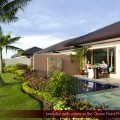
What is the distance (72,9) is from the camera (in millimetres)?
22406

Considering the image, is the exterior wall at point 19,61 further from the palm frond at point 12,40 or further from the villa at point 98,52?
the villa at point 98,52

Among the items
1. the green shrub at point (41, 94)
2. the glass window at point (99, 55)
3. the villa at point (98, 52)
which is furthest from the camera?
the glass window at point (99, 55)

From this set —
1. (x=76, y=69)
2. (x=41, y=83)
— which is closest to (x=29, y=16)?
(x=76, y=69)

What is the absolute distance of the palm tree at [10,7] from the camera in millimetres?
17938

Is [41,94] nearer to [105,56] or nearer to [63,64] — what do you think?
[105,56]

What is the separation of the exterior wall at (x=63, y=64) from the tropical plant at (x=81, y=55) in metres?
0.67

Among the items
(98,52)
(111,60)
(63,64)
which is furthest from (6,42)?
(111,60)

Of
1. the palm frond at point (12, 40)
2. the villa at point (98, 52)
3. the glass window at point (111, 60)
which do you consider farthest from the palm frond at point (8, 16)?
the palm frond at point (12, 40)

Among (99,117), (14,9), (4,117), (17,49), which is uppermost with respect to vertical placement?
(14,9)

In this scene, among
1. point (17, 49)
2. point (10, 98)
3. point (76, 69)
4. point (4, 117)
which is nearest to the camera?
point (4, 117)

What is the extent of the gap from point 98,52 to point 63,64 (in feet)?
13.0

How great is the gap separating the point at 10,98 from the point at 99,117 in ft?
21.8

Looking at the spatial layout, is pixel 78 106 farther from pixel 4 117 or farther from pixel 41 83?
pixel 41 83

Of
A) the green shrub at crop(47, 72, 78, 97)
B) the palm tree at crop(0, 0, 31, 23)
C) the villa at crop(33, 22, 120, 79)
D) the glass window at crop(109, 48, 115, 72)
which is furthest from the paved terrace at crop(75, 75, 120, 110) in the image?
the palm tree at crop(0, 0, 31, 23)
